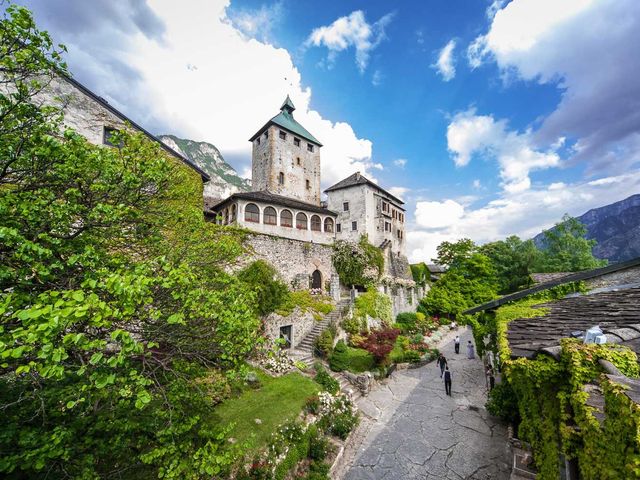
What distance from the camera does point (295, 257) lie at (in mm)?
20016

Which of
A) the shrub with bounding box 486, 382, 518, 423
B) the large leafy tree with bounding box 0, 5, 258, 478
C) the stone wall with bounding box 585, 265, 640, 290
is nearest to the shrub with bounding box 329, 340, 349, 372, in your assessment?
the shrub with bounding box 486, 382, 518, 423

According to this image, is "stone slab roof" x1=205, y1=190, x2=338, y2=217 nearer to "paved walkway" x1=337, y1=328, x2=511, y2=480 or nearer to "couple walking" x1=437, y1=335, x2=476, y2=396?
"paved walkway" x1=337, y1=328, x2=511, y2=480

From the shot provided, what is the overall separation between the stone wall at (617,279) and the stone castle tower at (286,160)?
26048 mm

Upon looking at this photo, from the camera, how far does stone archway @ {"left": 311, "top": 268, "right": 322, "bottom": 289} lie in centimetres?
2120

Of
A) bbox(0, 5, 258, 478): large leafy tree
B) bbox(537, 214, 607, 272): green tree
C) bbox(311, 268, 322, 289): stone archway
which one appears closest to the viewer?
bbox(0, 5, 258, 478): large leafy tree

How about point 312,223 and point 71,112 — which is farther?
point 312,223

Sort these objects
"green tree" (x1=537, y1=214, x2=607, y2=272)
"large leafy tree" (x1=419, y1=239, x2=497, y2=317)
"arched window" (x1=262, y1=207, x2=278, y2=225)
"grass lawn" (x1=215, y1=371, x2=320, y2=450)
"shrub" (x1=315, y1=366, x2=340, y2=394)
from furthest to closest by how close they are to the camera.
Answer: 1. "green tree" (x1=537, y1=214, x2=607, y2=272)
2. "large leafy tree" (x1=419, y1=239, x2=497, y2=317)
3. "arched window" (x1=262, y1=207, x2=278, y2=225)
4. "shrub" (x1=315, y1=366, x2=340, y2=394)
5. "grass lawn" (x1=215, y1=371, x2=320, y2=450)

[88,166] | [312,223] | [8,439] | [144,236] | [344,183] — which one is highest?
[344,183]

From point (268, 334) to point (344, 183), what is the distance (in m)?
22.4

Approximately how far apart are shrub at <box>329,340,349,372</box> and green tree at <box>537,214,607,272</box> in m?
31.3

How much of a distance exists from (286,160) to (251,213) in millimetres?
11249

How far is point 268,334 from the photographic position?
→ 51.1 feet

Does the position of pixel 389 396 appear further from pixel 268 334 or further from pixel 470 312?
pixel 268 334

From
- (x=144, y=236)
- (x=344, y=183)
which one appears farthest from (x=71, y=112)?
(x=344, y=183)
